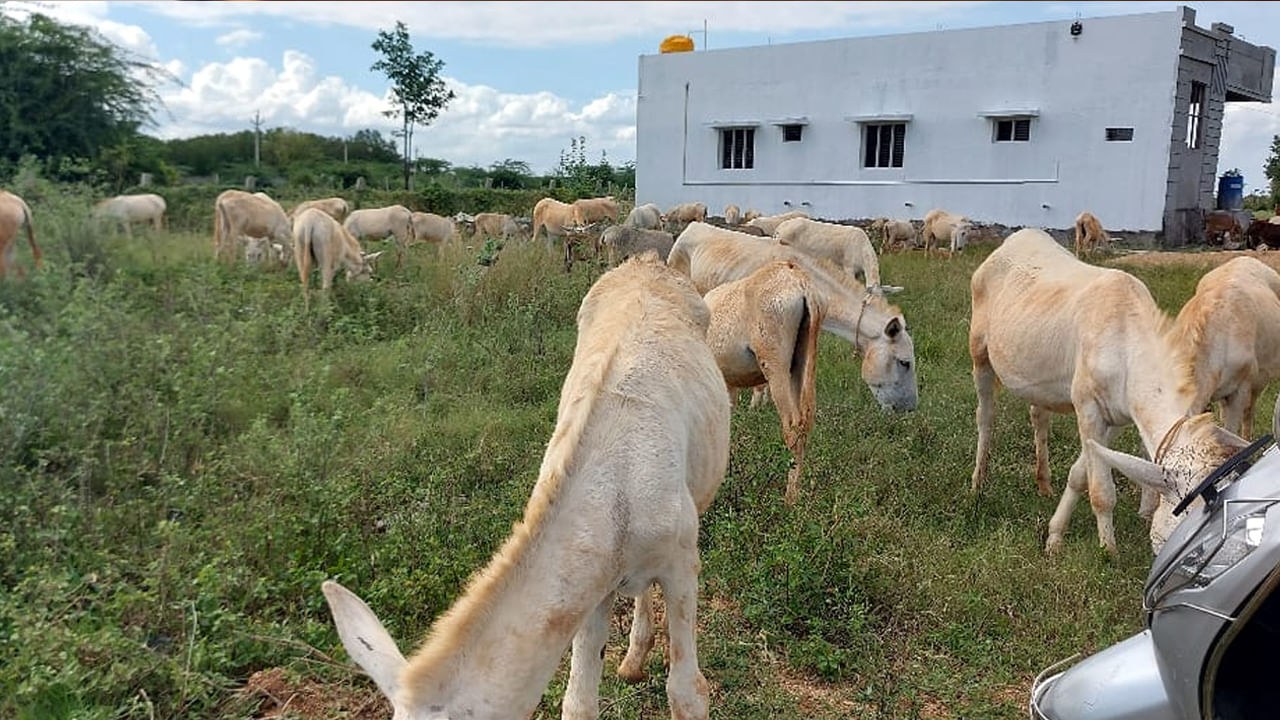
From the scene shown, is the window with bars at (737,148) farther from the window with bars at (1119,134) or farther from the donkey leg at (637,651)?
the donkey leg at (637,651)

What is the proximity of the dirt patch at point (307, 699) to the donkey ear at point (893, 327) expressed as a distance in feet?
15.9

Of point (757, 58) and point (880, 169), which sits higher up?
point (757, 58)

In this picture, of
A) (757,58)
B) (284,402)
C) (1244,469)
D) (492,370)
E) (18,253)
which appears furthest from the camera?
(757,58)

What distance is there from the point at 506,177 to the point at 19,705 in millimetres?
32897

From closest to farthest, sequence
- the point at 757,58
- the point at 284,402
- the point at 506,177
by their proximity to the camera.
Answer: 1. the point at 284,402
2. the point at 757,58
3. the point at 506,177

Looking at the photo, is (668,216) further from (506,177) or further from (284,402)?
(284,402)

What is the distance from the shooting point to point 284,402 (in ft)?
24.5

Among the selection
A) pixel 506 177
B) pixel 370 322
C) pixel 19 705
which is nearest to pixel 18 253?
pixel 370 322

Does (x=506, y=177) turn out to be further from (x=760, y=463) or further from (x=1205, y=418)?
(x=1205, y=418)

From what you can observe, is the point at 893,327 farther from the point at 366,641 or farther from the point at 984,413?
the point at 366,641

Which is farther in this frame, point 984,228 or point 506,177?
point 506,177

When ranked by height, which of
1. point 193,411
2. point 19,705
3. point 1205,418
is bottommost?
point 19,705

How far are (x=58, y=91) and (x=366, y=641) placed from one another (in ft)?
56.8

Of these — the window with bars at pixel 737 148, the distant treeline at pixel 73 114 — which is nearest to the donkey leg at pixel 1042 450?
the distant treeline at pixel 73 114
